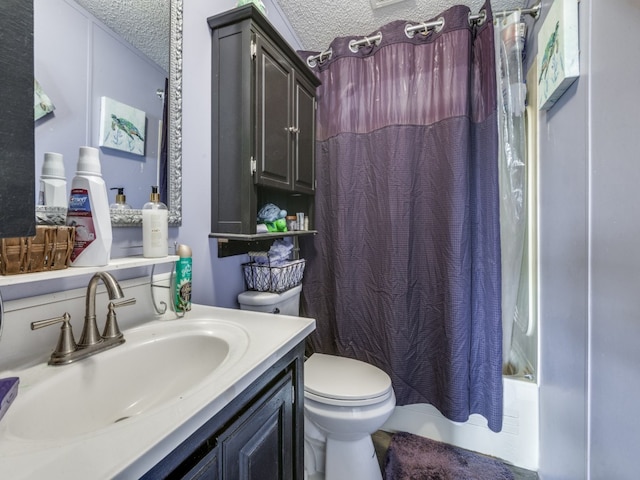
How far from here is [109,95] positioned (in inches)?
29.4

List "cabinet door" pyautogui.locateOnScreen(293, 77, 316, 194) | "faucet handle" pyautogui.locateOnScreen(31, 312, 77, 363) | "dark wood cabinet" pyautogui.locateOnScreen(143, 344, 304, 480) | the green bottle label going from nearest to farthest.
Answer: "dark wood cabinet" pyautogui.locateOnScreen(143, 344, 304, 480), "faucet handle" pyautogui.locateOnScreen(31, 312, 77, 363), the green bottle label, "cabinet door" pyautogui.locateOnScreen(293, 77, 316, 194)

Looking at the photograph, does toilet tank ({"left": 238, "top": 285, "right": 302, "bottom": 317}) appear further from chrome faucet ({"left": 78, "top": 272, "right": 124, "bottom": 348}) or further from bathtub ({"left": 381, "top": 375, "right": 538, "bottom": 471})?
bathtub ({"left": 381, "top": 375, "right": 538, "bottom": 471})

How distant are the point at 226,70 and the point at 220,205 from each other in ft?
1.68

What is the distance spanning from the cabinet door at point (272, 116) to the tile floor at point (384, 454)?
4.56 ft

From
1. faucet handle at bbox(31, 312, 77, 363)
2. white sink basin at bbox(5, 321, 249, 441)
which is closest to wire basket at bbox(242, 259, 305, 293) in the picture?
white sink basin at bbox(5, 321, 249, 441)

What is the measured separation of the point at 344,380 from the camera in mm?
1203

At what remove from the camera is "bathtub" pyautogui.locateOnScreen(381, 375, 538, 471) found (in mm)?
1287

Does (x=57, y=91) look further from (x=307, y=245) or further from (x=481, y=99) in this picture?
(x=481, y=99)

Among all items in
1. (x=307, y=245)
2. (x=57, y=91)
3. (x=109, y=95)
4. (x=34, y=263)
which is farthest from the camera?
(x=307, y=245)

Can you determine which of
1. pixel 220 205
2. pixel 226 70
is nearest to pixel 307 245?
pixel 220 205

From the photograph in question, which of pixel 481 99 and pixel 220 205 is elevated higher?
pixel 481 99

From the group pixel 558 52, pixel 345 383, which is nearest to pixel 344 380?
pixel 345 383

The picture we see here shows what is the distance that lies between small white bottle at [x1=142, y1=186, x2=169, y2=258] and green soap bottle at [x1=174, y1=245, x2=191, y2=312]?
7 centimetres

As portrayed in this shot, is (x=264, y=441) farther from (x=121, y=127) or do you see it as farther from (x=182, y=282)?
(x=121, y=127)
